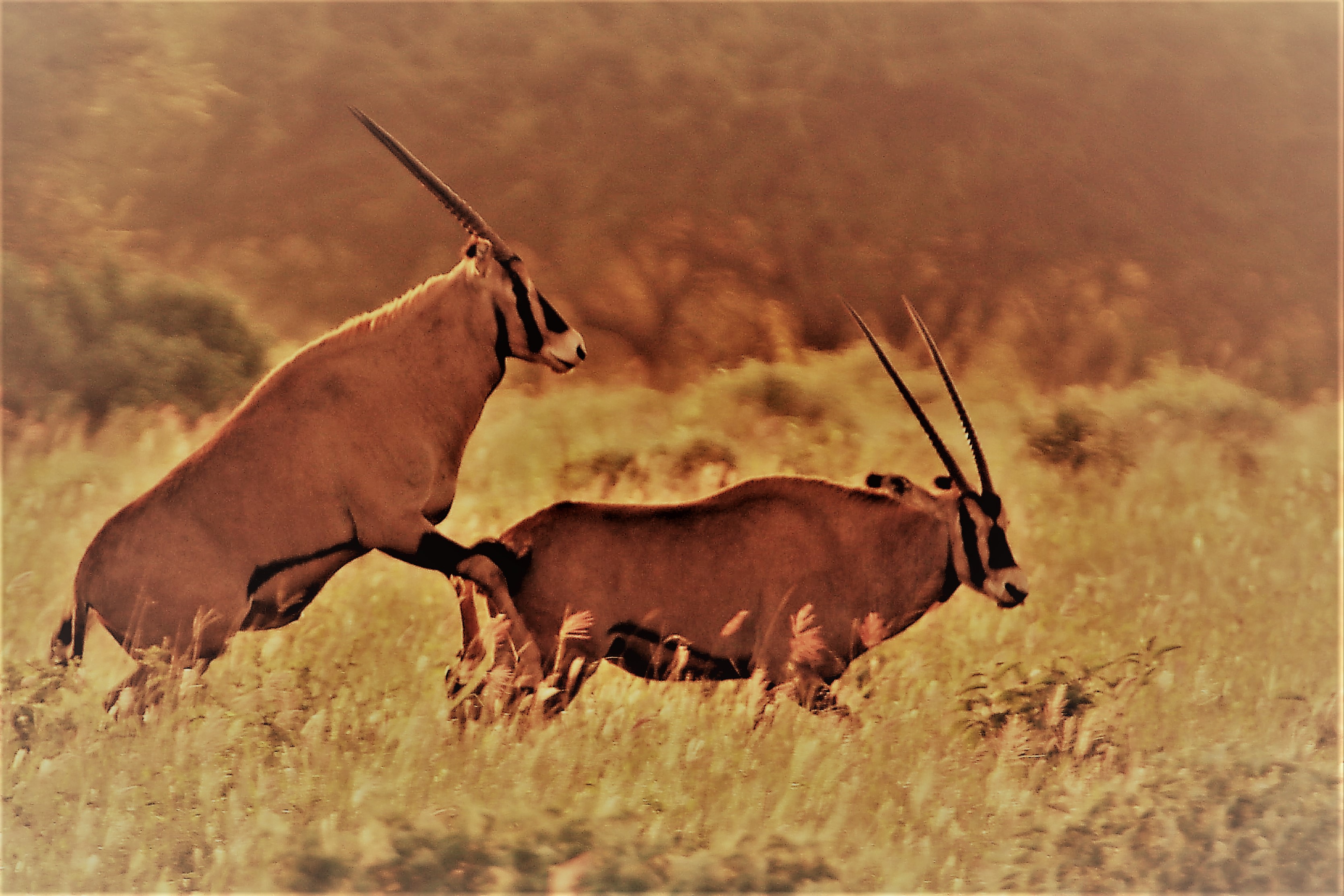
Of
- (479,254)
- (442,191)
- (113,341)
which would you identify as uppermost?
(442,191)

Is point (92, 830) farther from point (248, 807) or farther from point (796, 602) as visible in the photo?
point (796, 602)

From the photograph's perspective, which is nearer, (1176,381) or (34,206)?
(34,206)

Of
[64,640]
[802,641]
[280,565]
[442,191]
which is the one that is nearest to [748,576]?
[802,641]

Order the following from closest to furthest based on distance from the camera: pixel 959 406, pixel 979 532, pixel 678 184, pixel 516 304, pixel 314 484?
pixel 314 484
pixel 516 304
pixel 979 532
pixel 959 406
pixel 678 184

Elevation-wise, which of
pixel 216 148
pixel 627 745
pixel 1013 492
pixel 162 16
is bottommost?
pixel 627 745

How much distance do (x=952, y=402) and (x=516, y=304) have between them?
4.78 ft

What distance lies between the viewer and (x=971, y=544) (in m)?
3.14

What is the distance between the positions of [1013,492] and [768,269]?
3.61 feet

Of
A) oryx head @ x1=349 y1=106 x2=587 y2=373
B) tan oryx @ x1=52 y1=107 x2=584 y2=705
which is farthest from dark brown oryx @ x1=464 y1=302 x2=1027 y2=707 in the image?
oryx head @ x1=349 y1=106 x2=587 y2=373

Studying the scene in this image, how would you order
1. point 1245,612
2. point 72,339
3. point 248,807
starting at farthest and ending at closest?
1. point 1245,612
2. point 72,339
3. point 248,807

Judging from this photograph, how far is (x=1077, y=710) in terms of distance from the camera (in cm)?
324

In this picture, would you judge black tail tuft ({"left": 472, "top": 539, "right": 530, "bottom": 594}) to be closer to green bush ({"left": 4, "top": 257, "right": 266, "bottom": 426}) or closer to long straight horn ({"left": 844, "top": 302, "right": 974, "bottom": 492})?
green bush ({"left": 4, "top": 257, "right": 266, "bottom": 426})

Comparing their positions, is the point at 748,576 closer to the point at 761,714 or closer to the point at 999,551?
the point at 761,714

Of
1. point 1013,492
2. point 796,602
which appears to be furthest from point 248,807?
point 1013,492
